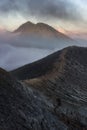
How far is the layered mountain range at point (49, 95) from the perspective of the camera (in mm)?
95125

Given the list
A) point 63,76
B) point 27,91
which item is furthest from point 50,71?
point 27,91

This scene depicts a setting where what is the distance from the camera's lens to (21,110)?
317ft

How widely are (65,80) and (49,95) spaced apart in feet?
69.9

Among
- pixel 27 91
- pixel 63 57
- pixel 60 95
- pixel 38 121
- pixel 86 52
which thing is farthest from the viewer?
pixel 86 52

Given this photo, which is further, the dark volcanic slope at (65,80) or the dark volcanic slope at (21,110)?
the dark volcanic slope at (65,80)

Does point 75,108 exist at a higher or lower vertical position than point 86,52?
lower

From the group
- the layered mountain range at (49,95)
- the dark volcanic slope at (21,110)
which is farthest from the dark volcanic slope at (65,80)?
the dark volcanic slope at (21,110)

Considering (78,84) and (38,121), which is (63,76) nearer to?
(78,84)

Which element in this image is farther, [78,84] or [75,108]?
[78,84]

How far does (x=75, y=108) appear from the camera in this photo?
138m

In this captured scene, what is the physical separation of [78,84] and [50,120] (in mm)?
55685

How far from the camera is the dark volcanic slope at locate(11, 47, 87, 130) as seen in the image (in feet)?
436

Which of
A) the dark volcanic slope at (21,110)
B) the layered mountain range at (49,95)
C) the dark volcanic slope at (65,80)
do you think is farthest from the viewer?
the dark volcanic slope at (65,80)

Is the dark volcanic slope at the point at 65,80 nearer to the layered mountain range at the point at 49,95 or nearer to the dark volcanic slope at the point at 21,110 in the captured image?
the layered mountain range at the point at 49,95
